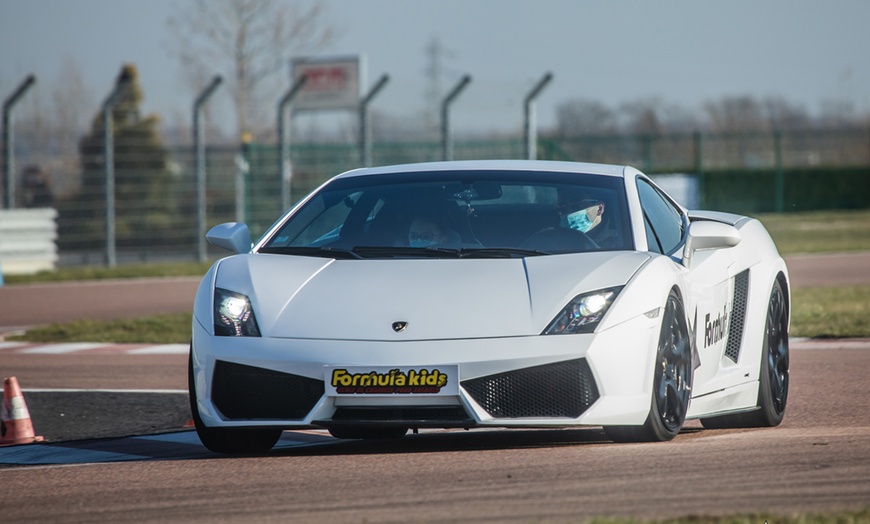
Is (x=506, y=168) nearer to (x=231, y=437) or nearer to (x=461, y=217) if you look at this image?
(x=461, y=217)

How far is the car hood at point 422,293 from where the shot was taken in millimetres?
5848

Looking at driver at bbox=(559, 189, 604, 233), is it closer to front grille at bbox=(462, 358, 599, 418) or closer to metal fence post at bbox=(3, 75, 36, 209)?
front grille at bbox=(462, 358, 599, 418)

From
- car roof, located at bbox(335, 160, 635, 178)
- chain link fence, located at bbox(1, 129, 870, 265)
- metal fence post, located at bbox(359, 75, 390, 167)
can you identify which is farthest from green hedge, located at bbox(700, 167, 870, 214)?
car roof, located at bbox(335, 160, 635, 178)

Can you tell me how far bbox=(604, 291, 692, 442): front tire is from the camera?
6.07 m

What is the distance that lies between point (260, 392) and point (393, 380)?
583mm

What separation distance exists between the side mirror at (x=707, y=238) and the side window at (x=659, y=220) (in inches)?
4.8

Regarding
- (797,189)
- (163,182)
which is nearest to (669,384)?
(163,182)

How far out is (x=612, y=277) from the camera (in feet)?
19.8

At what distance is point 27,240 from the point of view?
77.4 ft

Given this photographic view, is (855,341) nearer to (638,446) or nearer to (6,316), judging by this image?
(638,446)

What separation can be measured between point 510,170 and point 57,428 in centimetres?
292

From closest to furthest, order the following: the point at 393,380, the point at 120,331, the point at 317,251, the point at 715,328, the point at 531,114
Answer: the point at 393,380 → the point at 317,251 → the point at 715,328 → the point at 120,331 → the point at 531,114

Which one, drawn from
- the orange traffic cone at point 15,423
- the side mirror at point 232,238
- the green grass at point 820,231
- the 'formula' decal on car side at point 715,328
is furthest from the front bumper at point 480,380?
the green grass at point 820,231

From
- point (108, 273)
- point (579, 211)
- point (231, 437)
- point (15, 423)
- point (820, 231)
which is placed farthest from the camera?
point (820, 231)
